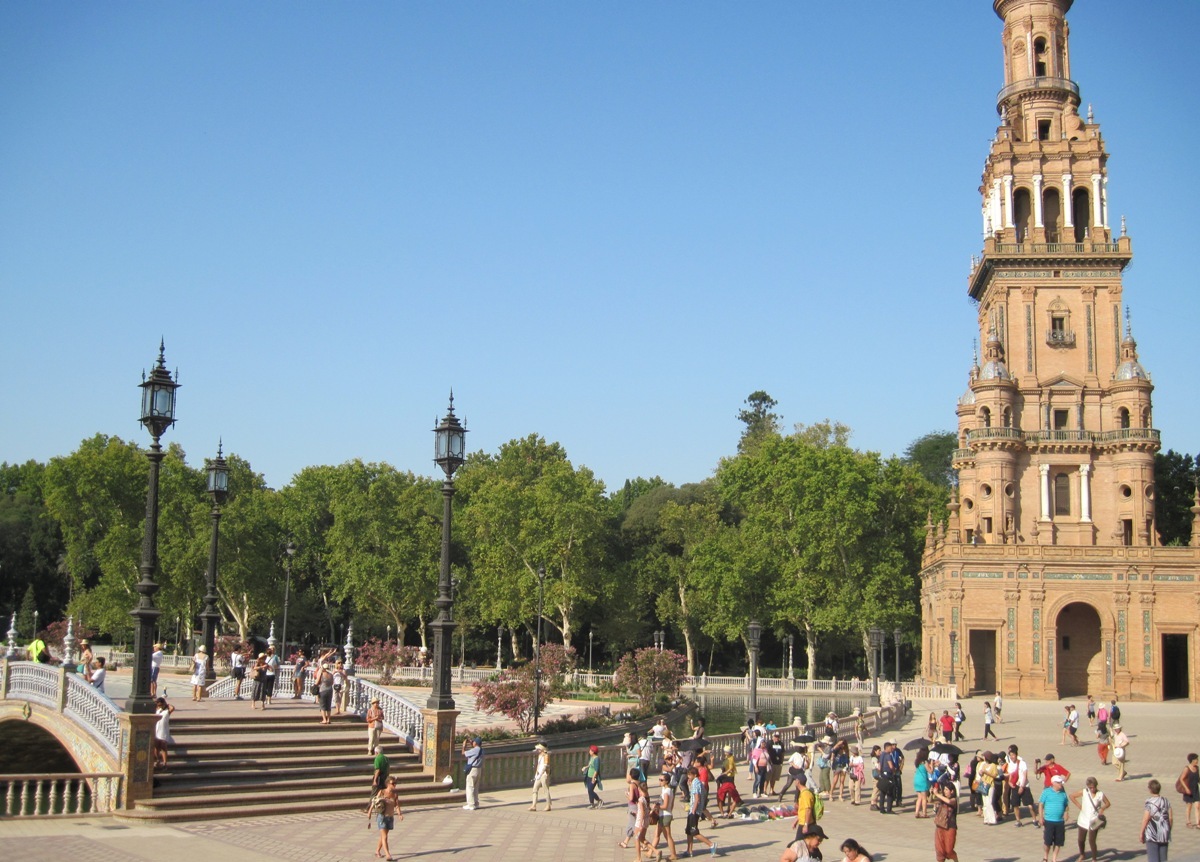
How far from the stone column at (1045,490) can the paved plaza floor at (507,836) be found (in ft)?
117

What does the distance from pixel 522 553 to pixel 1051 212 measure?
122 feet

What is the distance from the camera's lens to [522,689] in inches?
1340

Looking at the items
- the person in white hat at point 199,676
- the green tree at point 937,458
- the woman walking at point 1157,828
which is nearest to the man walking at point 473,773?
the person in white hat at point 199,676

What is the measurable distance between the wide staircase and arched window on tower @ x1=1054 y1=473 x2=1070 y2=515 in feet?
154

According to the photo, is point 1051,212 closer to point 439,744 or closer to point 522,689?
point 522,689

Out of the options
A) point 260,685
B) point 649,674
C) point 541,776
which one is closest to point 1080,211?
point 649,674

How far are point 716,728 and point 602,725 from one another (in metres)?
6.98

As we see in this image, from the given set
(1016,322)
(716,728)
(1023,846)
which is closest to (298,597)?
(716,728)

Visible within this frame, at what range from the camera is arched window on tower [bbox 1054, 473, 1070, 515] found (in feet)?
201

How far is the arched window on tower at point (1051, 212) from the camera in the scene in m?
64.4

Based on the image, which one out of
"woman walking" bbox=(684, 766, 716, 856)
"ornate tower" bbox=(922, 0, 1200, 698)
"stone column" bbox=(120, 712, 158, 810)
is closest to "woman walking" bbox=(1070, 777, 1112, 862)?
"woman walking" bbox=(684, 766, 716, 856)

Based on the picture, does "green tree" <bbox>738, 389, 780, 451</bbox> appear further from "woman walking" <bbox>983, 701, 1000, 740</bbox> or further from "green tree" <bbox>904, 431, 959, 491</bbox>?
"woman walking" <bbox>983, 701, 1000, 740</bbox>

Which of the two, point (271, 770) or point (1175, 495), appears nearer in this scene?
point (271, 770)

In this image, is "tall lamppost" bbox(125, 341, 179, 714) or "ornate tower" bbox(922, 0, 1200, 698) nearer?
"tall lamppost" bbox(125, 341, 179, 714)
